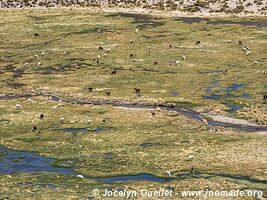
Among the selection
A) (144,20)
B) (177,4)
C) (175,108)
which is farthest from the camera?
(177,4)

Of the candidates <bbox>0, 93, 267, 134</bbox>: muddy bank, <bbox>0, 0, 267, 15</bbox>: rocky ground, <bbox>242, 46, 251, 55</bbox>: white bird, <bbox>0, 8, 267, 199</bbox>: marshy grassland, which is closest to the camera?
<bbox>0, 8, 267, 199</bbox>: marshy grassland

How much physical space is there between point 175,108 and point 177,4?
5009 cm

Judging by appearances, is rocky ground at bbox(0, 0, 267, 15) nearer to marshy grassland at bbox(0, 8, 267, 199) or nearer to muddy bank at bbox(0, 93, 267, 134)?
marshy grassland at bbox(0, 8, 267, 199)

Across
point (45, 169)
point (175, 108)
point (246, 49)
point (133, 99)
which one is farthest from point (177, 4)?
point (45, 169)

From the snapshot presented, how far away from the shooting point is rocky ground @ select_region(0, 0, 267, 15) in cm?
8281

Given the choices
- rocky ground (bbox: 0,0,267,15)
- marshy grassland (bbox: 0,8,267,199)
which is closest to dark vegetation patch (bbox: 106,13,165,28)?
marshy grassland (bbox: 0,8,267,199)

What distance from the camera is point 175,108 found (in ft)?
140

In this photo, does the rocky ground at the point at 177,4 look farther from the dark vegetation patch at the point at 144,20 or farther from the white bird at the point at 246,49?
the white bird at the point at 246,49

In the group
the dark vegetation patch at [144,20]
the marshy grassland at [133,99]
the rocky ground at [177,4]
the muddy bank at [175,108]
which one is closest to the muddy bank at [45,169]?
the marshy grassland at [133,99]

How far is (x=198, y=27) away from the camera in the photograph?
7106 centimetres

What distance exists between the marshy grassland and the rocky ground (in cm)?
703

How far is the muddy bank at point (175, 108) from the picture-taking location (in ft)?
124

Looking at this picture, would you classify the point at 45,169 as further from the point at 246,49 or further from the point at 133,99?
the point at 246,49

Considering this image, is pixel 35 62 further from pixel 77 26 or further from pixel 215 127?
pixel 215 127
